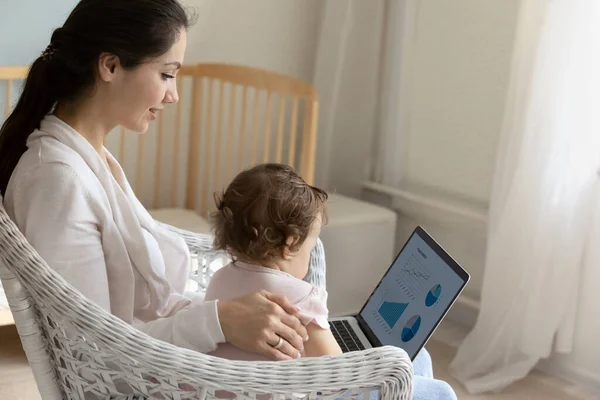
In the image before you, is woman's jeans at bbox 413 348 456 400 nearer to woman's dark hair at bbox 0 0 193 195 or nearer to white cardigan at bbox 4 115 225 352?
white cardigan at bbox 4 115 225 352

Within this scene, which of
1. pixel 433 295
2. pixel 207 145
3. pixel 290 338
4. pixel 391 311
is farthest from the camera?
pixel 207 145

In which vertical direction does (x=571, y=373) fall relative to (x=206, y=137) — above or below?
below

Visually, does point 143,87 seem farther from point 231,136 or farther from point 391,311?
point 231,136

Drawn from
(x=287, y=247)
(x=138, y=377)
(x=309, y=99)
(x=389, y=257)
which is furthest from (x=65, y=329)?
(x=389, y=257)

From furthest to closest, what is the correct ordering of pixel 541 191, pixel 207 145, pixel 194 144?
pixel 194 144
pixel 207 145
pixel 541 191

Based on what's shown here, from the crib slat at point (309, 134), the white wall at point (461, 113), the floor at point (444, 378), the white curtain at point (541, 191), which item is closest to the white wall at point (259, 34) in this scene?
the white wall at point (461, 113)

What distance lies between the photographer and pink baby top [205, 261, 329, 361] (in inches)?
52.9

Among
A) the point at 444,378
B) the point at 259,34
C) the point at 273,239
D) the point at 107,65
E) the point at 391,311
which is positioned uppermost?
the point at 107,65

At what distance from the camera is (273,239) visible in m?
1.36

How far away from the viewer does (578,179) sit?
8.00 feet

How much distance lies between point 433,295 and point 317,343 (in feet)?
0.88

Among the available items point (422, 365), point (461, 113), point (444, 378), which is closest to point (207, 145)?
point (461, 113)

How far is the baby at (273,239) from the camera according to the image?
136 cm

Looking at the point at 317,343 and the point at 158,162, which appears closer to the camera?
the point at 317,343
